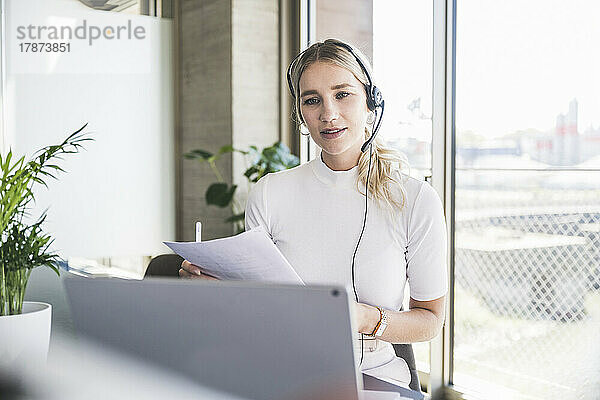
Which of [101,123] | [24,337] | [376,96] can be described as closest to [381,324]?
[376,96]

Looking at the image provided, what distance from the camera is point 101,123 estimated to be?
3.92m

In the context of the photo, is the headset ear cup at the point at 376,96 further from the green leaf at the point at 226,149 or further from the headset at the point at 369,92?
the green leaf at the point at 226,149

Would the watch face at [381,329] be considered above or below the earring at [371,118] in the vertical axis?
below

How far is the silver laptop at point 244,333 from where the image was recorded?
662 mm

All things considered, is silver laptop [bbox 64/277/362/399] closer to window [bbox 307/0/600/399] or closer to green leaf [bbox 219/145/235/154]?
window [bbox 307/0/600/399]

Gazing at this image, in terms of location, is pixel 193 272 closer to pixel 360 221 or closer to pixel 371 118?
pixel 360 221

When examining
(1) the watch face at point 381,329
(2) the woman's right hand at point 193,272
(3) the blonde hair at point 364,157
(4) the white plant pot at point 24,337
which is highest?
(3) the blonde hair at point 364,157

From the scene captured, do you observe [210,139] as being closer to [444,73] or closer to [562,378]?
[444,73]

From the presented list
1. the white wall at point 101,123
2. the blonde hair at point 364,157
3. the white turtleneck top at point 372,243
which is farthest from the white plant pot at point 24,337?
the white wall at point 101,123

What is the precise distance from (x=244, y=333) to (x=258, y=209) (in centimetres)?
105

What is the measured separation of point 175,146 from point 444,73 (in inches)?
74.4

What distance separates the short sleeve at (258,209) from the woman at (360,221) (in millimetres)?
75

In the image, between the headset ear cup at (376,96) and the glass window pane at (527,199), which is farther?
the glass window pane at (527,199)

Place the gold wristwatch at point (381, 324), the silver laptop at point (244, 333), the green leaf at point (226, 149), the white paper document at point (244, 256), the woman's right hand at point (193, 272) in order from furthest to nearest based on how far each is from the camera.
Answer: the green leaf at point (226, 149)
the gold wristwatch at point (381, 324)
the woman's right hand at point (193, 272)
the white paper document at point (244, 256)
the silver laptop at point (244, 333)
